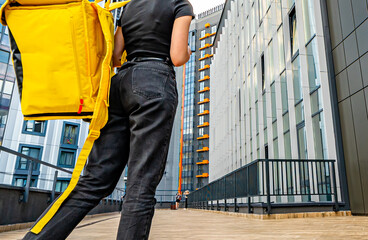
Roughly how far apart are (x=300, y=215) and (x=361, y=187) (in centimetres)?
200

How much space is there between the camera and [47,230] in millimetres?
1406

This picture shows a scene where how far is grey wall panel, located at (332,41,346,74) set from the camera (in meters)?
9.20

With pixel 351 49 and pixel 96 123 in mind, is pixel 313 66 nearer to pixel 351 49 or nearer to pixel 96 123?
pixel 351 49

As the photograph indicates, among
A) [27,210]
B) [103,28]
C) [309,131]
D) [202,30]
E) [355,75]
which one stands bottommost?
[27,210]

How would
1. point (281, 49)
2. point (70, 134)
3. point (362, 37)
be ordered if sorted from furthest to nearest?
1. point (70, 134)
2. point (281, 49)
3. point (362, 37)

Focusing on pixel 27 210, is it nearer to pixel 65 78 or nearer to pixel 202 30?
pixel 65 78

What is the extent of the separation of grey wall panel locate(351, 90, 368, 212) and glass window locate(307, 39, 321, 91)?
6.67 feet

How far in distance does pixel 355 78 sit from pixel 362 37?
3.74 feet

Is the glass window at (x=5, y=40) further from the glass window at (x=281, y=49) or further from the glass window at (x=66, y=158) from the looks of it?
the glass window at (x=281, y=49)

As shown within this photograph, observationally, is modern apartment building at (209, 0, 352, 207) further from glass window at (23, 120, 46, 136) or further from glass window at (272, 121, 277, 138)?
glass window at (23, 120, 46, 136)

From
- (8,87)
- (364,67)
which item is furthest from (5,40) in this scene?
(364,67)

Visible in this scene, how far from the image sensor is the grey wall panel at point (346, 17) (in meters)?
8.92

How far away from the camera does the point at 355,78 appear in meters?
8.50

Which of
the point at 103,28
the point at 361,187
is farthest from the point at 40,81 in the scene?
the point at 361,187
